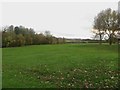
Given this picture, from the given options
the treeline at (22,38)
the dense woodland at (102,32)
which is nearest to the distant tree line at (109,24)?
the dense woodland at (102,32)

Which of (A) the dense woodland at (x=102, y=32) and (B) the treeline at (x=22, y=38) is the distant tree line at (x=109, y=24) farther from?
(B) the treeline at (x=22, y=38)

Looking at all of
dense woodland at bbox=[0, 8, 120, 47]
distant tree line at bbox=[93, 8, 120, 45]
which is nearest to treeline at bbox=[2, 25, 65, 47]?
dense woodland at bbox=[0, 8, 120, 47]

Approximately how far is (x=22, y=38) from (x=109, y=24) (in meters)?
27.3

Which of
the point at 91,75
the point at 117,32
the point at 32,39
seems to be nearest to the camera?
the point at 91,75

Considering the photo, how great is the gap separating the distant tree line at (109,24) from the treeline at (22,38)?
899 inches

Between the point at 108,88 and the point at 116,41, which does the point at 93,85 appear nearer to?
the point at 108,88

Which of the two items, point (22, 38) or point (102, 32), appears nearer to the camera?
point (102, 32)

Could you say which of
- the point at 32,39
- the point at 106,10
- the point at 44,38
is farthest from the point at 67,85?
the point at 44,38

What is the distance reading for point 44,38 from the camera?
9550 centimetres

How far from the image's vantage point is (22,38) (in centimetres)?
8388

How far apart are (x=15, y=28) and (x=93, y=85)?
268ft

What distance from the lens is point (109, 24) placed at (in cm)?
7525

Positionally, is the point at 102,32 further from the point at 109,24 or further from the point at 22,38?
the point at 22,38

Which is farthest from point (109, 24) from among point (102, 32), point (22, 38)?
point (22, 38)
